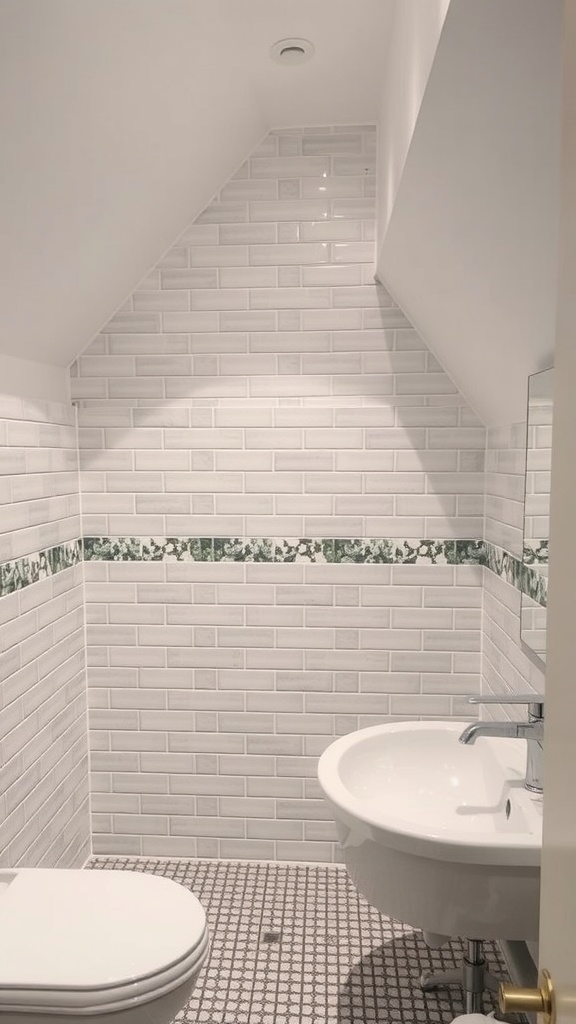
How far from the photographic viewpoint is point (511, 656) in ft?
6.50

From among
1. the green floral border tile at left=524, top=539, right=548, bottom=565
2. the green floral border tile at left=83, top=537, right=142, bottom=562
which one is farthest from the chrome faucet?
the green floral border tile at left=83, top=537, right=142, bottom=562

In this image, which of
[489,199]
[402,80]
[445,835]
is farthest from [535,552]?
[402,80]

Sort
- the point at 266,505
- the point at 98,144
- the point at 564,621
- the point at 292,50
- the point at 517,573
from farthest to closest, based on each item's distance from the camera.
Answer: the point at 266,505
the point at 517,573
the point at 292,50
the point at 98,144
the point at 564,621

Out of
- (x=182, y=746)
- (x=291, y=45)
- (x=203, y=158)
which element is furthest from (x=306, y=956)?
(x=291, y=45)

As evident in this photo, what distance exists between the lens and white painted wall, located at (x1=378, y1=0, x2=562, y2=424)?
0.88 metres

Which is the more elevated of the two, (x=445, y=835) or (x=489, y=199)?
(x=489, y=199)

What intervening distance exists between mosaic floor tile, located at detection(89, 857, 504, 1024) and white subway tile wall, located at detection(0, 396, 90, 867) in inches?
16.3

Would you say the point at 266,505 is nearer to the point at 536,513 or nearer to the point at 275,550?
the point at 275,550

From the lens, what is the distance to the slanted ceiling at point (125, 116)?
1324 millimetres

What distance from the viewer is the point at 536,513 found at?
5.48 feet

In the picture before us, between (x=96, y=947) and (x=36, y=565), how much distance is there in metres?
1.09

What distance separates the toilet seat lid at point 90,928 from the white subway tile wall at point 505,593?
1.00 metres

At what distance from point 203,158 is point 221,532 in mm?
1207

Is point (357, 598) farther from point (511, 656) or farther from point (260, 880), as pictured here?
point (260, 880)
